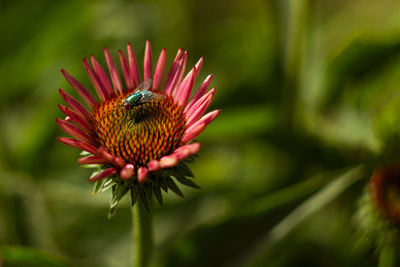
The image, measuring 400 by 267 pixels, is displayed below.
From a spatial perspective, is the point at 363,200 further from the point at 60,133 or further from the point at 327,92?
the point at 60,133

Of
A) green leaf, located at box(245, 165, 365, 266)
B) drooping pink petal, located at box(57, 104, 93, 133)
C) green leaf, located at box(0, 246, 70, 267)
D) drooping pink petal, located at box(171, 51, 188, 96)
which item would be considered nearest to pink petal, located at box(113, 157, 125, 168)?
drooping pink petal, located at box(57, 104, 93, 133)

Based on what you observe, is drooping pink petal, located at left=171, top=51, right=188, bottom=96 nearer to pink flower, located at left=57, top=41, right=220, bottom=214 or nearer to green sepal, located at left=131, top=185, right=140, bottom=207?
pink flower, located at left=57, top=41, right=220, bottom=214

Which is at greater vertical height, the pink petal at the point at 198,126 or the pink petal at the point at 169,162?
the pink petal at the point at 198,126

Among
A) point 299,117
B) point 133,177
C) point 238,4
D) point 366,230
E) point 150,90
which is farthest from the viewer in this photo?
point 238,4

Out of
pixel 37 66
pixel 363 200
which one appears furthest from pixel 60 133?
pixel 363 200

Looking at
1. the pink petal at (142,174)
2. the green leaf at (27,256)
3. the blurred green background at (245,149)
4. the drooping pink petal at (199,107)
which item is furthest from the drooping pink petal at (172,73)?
the green leaf at (27,256)

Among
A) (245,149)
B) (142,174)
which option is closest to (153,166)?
Answer: (142,174)

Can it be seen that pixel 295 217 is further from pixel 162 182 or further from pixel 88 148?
pixel 88 148

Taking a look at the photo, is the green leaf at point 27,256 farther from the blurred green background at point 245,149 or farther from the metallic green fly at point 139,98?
the metallic green fly at point 139,98
